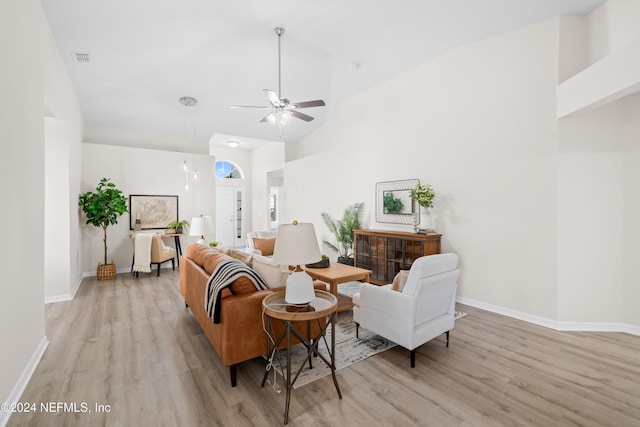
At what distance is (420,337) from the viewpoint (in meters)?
2.51

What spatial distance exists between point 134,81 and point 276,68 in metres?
2.32

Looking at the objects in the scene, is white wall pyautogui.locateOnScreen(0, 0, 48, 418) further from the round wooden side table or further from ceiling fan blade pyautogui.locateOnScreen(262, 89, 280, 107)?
ceiling fan blade pyautogui.locateOnScreen(262, 89, 280, 107)

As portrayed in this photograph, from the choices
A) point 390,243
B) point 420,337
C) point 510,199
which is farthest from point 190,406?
point 510,199

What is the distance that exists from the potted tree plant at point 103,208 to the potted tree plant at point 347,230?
161 inches

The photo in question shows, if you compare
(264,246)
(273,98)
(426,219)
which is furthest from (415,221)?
(264,246)

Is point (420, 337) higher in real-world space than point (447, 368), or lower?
higher

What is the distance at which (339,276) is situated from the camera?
136 inches

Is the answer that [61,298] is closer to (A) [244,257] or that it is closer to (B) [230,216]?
(A) [244,257]

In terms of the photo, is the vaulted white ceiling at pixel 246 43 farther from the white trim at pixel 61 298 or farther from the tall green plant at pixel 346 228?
the white trim at pixel 61 298

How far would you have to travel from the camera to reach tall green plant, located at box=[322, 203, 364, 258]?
5.79 m

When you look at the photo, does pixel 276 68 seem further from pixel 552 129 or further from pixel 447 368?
pixel 447 368

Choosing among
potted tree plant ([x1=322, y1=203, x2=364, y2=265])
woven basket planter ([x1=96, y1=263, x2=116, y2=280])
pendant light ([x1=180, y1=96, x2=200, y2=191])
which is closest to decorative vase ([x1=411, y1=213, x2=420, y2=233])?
potted tree plant ([x1=322, y1=203, x2=364, y2=265])

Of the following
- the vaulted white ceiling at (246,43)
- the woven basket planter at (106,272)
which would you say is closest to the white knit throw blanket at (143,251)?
the woven basket planter at (106,272)

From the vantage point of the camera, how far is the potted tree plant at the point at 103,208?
516 centimetres
